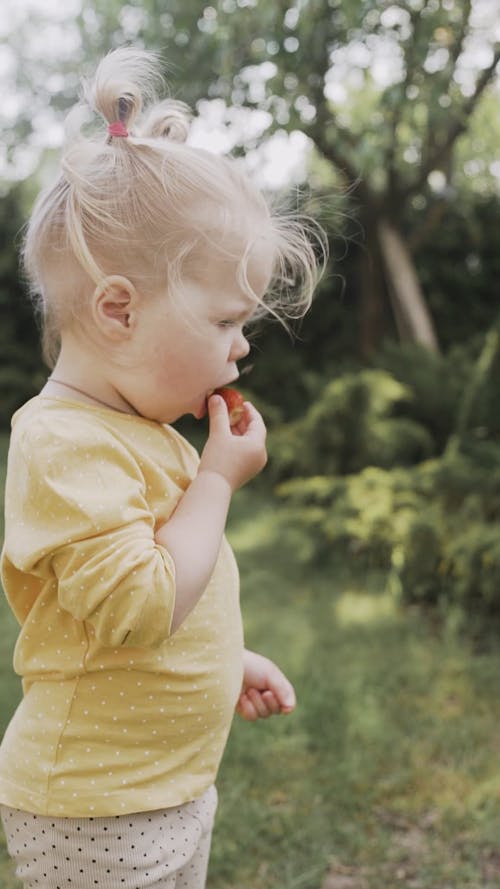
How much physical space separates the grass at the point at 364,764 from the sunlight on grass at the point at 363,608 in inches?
0.6

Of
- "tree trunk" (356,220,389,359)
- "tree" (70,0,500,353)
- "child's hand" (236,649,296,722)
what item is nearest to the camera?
"child's hand" (236,649,296,722)

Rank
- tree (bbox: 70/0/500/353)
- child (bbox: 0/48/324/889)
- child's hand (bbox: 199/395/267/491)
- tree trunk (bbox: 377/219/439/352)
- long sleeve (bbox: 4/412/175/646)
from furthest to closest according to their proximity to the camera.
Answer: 1. tree trunk (bbox: 377/219/439/352)
2. tree (bbox: 70/0/500/353)
3. child's hand (bbox: 199/395/267/491)
4. child (bbox: 0/48/324/889)
5. long sleeve (bbox: 4/412/175/646)

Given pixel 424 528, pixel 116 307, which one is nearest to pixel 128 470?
pixel 116 307

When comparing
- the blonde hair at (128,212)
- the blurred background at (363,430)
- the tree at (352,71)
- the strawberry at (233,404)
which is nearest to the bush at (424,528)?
the blurred background at (363,430)

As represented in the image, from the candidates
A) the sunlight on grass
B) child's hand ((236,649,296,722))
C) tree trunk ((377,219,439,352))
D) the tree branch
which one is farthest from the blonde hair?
tree trunk ((377,219,439,352))

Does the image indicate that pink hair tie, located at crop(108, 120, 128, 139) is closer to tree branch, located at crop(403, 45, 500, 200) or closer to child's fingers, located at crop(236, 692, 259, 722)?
child's fingers, located at crop(236, 692, 259, 722)

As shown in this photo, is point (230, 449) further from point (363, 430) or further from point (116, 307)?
point (363, 430)

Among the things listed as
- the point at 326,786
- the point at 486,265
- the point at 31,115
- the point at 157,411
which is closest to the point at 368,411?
the point at 326,786

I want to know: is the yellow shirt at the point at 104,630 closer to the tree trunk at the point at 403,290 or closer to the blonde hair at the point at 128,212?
the blonde hair at the point at 128,212

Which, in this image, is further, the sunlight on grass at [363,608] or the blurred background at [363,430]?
the sunlight on grass at [363,608]

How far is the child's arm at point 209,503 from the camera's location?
1.31 m

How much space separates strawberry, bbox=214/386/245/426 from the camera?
1516 mm

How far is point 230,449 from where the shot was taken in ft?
4.78

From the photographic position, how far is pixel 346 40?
5.65 metres
